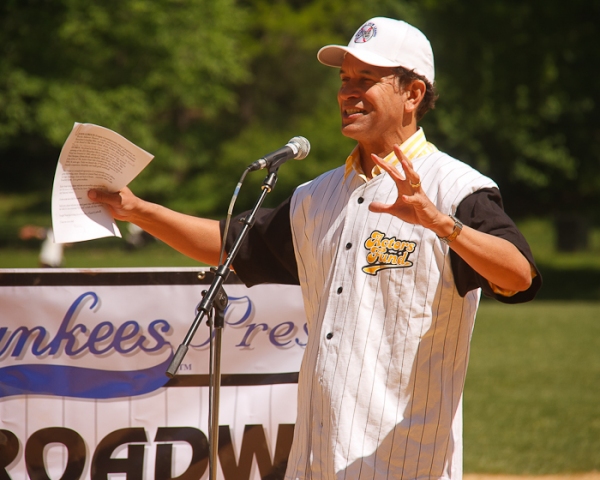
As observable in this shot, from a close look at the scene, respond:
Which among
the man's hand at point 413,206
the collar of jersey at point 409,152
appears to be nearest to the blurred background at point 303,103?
the collar of jersey at point 409,152

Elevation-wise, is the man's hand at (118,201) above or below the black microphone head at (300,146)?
below

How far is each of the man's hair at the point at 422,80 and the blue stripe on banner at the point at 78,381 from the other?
6.14 ft

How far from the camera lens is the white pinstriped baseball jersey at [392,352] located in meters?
2.49

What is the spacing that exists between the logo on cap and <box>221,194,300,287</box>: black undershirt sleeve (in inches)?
25.9

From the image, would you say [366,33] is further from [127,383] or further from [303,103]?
[303,103]

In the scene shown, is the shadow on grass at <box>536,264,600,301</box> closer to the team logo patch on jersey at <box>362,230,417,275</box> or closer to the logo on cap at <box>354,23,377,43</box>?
the logo on cap at <box>354,23,377,43</box>

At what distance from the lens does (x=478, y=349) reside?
450 inches

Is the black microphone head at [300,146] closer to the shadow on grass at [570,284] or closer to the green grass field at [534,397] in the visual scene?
the green grass field at [534,397]

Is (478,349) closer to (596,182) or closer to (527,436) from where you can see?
(527,436)

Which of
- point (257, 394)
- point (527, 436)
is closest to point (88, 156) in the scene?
point (257, 394)

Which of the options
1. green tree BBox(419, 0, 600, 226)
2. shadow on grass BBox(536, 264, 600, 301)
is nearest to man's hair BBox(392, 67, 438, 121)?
shadow on grass BBox(536, 264, 600, 301)

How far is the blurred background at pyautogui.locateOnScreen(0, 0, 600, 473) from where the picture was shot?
20203 millimetres

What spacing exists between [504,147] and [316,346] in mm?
25084

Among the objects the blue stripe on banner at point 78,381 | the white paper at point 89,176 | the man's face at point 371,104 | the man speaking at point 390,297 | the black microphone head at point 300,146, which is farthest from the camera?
the blue stripe on banner at point 78,381
